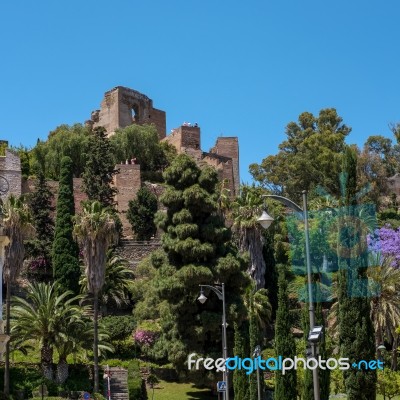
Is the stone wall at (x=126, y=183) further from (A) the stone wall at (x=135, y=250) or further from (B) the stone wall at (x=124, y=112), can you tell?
(B) the stone wall at (x=124, y=112)

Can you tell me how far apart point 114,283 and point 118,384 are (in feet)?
27.8

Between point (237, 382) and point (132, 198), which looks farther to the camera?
point (132, 198)

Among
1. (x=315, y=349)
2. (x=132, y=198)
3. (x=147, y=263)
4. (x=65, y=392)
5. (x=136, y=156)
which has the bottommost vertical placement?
(x=65, y=392)

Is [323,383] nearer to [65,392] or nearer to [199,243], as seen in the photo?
[199,243]

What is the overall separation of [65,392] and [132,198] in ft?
81.3

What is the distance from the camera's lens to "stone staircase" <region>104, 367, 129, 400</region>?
129 ft

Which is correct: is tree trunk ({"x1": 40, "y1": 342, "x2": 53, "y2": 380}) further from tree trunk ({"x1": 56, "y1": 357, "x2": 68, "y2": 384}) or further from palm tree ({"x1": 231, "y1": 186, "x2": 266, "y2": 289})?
palm tree ({"x1": 231, "y1": 186, "x2": 266, "y2": 289})

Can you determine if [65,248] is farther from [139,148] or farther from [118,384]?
[139,148]

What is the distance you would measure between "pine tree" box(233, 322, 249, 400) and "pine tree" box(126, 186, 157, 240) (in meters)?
23.0

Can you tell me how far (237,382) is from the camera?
33312 millimetres

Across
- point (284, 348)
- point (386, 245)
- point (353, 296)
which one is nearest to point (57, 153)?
point (386, 245)

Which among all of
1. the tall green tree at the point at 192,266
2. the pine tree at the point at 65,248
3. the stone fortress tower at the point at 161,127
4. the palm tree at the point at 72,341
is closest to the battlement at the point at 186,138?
the stone fortress tower at the point at 161,127

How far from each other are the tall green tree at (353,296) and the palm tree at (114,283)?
2371 centimetres

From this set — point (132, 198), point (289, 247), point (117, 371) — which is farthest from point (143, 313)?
point (132, 198)
